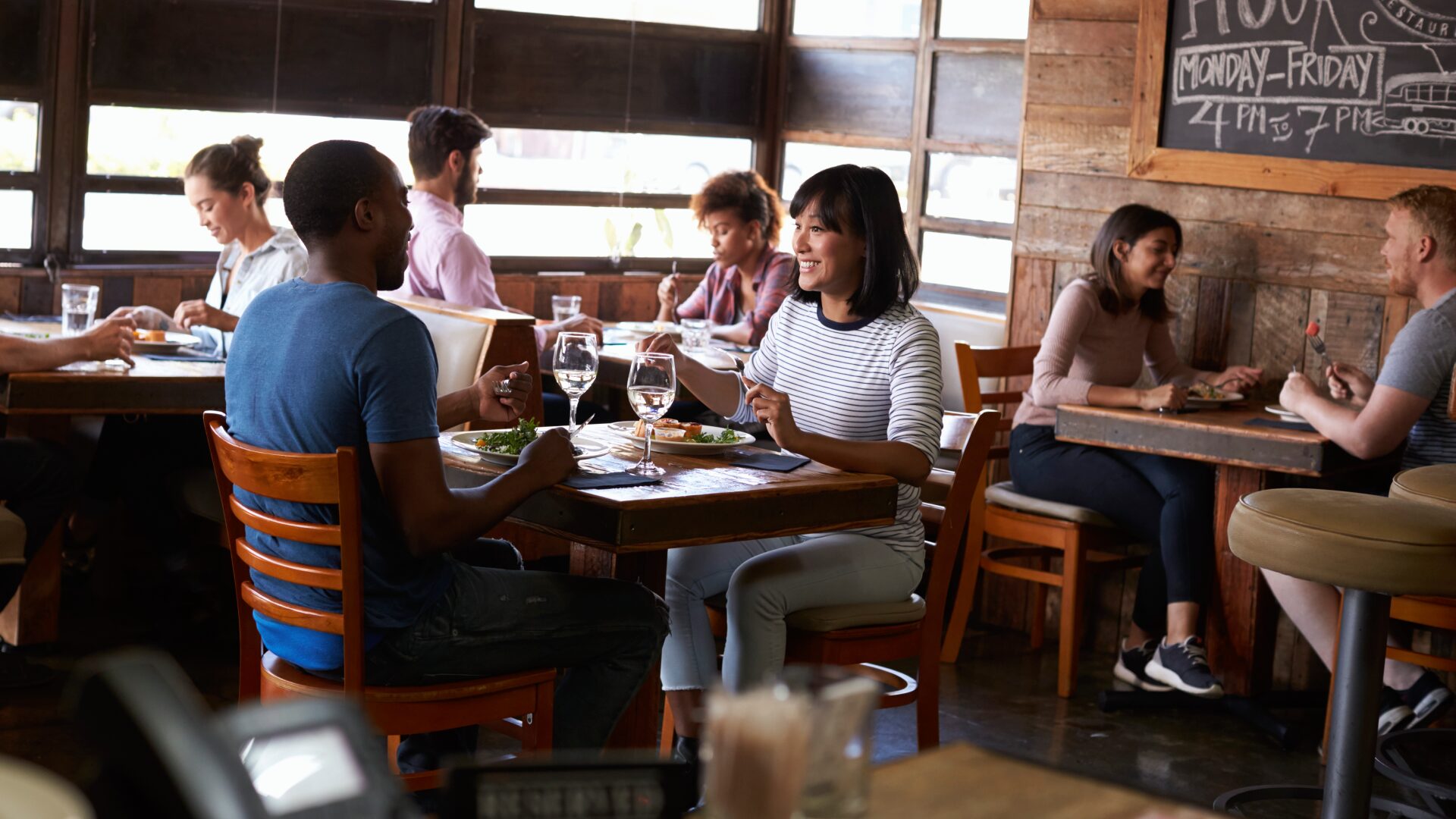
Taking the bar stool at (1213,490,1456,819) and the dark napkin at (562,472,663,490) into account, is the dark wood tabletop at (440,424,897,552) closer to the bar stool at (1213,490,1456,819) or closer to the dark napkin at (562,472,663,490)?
the dark napkin at (562,472,663,490)

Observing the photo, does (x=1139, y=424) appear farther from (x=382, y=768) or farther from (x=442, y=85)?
(x=382, y=768)

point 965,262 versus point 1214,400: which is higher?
point 965,262

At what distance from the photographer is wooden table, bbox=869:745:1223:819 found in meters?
1.30

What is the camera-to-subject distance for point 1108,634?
195 inches

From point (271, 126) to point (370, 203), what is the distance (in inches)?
123

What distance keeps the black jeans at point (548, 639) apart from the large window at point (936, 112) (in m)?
3.19

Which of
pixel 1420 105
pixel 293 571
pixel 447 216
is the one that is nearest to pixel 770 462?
pixel 293 571

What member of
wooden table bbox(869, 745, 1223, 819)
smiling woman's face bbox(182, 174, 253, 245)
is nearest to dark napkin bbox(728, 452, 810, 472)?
wooden table bbox(869, 745, 1223, 819)

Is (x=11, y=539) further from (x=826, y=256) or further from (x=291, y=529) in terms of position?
(x=826, y=256)

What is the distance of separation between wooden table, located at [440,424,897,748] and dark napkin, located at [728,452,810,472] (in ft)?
0.07

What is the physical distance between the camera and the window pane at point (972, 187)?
19.1 feet

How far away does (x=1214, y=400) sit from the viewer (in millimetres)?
4383

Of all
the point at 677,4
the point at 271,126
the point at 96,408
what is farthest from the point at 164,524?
the point at 677,4

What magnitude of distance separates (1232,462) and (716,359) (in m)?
1.59
